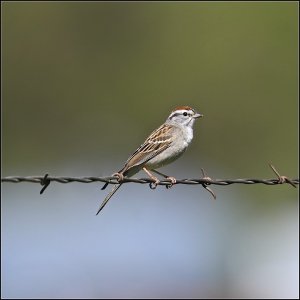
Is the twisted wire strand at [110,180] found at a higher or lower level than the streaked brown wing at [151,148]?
lower

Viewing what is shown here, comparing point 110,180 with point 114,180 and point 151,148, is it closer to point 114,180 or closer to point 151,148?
point 114,180

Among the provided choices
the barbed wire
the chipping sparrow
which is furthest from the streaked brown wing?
the barbed wire

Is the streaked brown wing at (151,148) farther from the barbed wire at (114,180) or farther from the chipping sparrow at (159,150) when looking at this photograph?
the barbed wire at (114,180)

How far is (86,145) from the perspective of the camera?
765 inches

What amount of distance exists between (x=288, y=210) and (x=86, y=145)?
5423 mm

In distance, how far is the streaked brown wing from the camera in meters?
7.59

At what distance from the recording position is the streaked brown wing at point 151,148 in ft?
24.9

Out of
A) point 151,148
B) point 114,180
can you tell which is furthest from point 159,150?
point 114,180

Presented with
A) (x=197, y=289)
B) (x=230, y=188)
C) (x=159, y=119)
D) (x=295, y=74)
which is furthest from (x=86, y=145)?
(x=197, y=289)

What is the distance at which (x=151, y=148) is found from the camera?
7766 mm

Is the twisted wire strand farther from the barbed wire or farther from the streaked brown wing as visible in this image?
the streaked brown wing

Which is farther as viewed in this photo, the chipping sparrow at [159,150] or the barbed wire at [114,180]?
the chipping sparrow at [159,150]

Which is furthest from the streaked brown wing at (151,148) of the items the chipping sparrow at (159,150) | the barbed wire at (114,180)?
the barbed wire at (114,180)

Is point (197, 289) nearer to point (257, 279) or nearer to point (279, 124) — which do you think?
point (257, 279)
